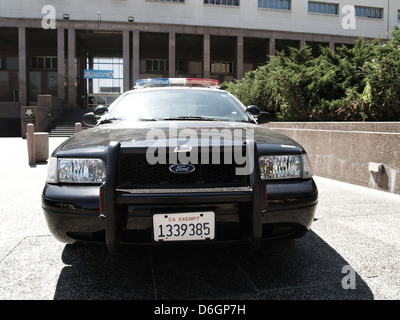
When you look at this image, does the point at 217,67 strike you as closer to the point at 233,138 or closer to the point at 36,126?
the point at 36,126

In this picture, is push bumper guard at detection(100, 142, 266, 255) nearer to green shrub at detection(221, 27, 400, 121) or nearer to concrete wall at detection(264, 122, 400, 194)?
concrete wall at detection(264, 122, 400, 194)

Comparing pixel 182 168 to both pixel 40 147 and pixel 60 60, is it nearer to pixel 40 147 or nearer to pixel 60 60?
pixel 40 147

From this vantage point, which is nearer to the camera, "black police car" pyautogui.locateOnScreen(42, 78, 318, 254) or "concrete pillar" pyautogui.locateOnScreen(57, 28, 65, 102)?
"black police car" pyautogui.locateOnScreen(42, 78, 318, 254)

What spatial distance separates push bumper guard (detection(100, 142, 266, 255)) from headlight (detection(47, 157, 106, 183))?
0.57 ft

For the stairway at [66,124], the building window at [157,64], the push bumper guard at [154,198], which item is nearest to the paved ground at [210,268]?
the push bumper guard at [154,198]

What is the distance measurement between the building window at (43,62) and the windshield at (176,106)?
133 ft

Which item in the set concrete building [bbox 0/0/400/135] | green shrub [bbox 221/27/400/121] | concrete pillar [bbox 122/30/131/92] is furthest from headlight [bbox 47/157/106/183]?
concrete pillar [bbox 122/30/131/92]

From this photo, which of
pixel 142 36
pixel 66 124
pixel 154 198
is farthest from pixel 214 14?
pixel 154 198

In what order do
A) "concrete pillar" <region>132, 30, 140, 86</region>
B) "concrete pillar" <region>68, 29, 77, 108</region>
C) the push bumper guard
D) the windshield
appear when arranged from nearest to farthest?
the push bumper guard → the windshield → "concrete pillar" <region>68, 29, 77, 108</region> → "concrete pillar" <region>132, 30, 140, 86</region>

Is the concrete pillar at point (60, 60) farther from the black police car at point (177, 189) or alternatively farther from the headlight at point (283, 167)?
the headlight at point (283, 167)

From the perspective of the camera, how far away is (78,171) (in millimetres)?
2525

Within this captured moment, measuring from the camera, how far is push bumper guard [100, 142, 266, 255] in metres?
2.27
